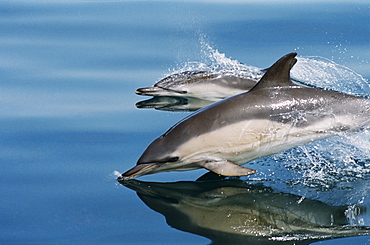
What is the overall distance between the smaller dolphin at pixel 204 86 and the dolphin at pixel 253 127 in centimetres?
247

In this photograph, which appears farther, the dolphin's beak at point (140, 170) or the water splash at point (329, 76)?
the water splash at point (329, 76)

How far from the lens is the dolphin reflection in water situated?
5016 millimetres

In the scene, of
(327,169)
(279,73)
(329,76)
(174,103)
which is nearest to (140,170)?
(279,73)

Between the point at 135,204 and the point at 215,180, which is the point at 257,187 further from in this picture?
the point at 135,204

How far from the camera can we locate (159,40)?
11852 mm

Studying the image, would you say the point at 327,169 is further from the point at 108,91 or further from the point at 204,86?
the point at 108,91

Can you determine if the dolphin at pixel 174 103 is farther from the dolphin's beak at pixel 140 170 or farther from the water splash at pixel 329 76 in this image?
the dolphin's beak at pixel 140 170

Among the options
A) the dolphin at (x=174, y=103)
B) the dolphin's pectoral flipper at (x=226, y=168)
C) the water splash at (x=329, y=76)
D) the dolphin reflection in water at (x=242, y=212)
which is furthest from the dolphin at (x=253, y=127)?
the water splash at (x=329, y=76)

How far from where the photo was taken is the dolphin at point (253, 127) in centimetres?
607

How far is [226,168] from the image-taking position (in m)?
5.98

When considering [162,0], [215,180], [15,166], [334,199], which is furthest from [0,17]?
[334,199]

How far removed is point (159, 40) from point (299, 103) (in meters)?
5.97

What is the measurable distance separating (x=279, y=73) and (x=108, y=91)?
3463 mm

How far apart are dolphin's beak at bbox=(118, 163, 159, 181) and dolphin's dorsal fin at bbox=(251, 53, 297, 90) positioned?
1256mm
